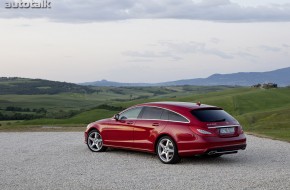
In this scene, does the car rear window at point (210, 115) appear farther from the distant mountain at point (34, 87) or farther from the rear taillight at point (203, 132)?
the distant mountain at point (34, 87)

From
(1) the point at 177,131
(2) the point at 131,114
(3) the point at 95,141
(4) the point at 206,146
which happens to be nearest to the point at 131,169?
(1) the point at 177,131

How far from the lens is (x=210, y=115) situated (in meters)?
13.4

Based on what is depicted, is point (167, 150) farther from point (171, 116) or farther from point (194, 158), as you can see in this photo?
point (194, 158)

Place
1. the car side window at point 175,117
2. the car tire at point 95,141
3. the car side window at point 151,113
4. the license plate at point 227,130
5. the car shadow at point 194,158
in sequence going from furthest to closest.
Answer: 1. the car tire at point 95,141
2. the car side window at point 151,113
3. the car shadow at point 194,158
4. the car side window at point 175,117
5. the license plate at point 227,130

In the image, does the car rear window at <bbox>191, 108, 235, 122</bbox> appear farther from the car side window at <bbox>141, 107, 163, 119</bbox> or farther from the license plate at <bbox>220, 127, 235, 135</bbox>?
the car side window at <bbox>141, 107, 163, 119</bbox>

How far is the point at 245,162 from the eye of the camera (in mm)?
13555

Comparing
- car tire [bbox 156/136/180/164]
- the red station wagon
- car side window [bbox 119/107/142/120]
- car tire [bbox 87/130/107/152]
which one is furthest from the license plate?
car tire [bbox 87/130/107/152]

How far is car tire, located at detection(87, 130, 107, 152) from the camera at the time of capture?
621 inches

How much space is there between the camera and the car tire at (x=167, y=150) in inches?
519

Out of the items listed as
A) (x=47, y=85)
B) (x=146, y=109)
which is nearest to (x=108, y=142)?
(x=146, y=109)

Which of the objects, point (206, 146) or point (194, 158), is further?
point (194, 158)

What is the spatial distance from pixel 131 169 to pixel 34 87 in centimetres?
16614

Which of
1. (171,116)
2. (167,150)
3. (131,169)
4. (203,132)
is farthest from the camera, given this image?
(171,116)

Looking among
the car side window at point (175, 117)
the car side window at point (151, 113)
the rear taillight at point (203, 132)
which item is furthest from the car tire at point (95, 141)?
the rear taillight at point (203, 132)
